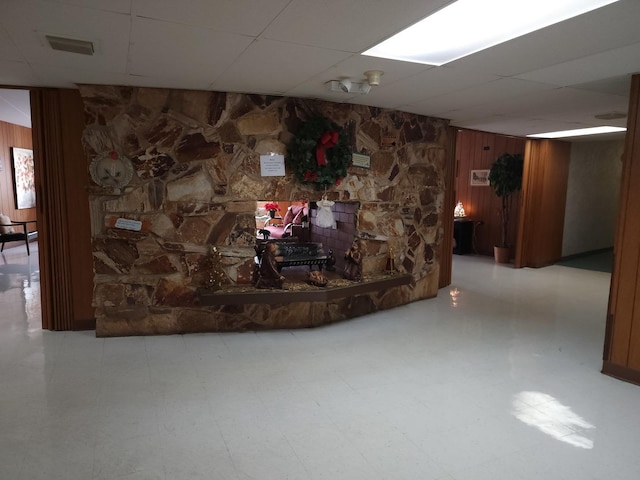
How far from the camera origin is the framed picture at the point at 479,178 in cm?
792

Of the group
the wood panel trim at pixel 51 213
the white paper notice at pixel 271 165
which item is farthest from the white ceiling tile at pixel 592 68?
the wood panel trim at pixel 51 213

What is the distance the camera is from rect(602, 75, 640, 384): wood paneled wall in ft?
9.49

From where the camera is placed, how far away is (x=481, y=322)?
13.8 ft

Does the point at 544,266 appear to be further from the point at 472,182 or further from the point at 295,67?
the point at 295,67

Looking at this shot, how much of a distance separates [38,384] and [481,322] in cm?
382

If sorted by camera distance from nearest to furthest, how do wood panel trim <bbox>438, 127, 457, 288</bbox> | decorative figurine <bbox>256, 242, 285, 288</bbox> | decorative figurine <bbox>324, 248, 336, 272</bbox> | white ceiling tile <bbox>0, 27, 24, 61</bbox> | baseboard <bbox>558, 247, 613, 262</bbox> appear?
white ceiling tile <bbox>0, 27, 24, 61</bbox>, decorative figurine <bbox>256, 242, 285, 288</bbox>, decorative figurine <bbox>324, 248, 336, 272</bbox>, wood panel trim <bbox>438, 127, 457, 288</bbox>, baseboard <bbox>558, 247, 613, 262</bbox>

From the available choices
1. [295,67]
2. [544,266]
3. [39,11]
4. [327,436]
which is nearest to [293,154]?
[295,67]

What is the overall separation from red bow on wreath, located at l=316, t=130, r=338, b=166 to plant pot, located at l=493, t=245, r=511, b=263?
4752 mm

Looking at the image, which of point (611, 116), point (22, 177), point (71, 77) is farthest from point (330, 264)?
point (22, 177)

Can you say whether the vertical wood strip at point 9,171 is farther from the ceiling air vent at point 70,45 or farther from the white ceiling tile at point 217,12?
the white ceiling tile at point 217,12

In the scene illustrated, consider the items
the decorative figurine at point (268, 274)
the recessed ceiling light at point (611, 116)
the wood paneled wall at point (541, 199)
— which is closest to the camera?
the decorative figurine at point (268, 274)

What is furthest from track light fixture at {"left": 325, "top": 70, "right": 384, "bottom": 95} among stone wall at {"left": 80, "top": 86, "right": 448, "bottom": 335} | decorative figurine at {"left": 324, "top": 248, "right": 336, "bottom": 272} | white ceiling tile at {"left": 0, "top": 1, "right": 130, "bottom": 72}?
decorative figurine at {"left": 324, "top": 248, "right": 336, "bottom": 272}

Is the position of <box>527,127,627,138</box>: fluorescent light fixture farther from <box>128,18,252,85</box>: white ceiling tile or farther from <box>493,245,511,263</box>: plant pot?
<box>128,18,252,85</box>: white ceiling tile

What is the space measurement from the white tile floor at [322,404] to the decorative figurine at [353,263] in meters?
0.50
